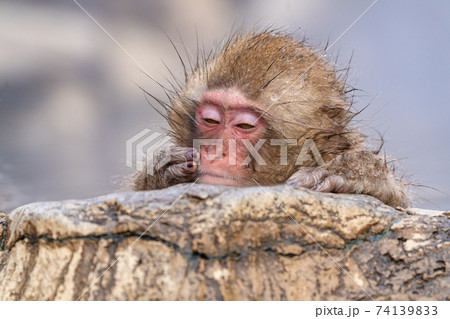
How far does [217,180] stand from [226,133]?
35 cm

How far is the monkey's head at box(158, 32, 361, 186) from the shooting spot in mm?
2662

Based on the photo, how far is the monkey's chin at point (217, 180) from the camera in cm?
253

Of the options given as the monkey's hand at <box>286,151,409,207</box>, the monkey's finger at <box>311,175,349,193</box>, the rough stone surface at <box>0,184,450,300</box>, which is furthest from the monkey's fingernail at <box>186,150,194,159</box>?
the rough stone surface at <box>0,184,450,300</box>

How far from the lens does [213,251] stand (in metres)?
1.50

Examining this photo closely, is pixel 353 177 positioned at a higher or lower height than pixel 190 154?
lower

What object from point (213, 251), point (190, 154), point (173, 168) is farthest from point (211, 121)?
point (213, 251)

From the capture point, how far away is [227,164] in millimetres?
2582

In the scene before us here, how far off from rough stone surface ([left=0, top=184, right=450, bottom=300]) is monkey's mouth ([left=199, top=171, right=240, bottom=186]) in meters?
0.84

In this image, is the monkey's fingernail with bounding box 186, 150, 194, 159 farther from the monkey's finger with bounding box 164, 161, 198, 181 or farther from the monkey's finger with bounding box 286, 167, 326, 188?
the monkey's finger with bounding box 286, 167, 326, 188

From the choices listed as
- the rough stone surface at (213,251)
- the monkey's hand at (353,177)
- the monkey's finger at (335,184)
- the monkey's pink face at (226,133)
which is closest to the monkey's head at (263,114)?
the monkey's pink face at (226,133)

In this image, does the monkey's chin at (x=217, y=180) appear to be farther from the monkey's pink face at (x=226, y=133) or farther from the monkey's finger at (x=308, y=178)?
the monkey's finger at (x=308, y=178)

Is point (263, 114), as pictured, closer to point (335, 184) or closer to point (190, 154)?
point (190, 154)

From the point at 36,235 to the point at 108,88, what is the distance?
103 inches
